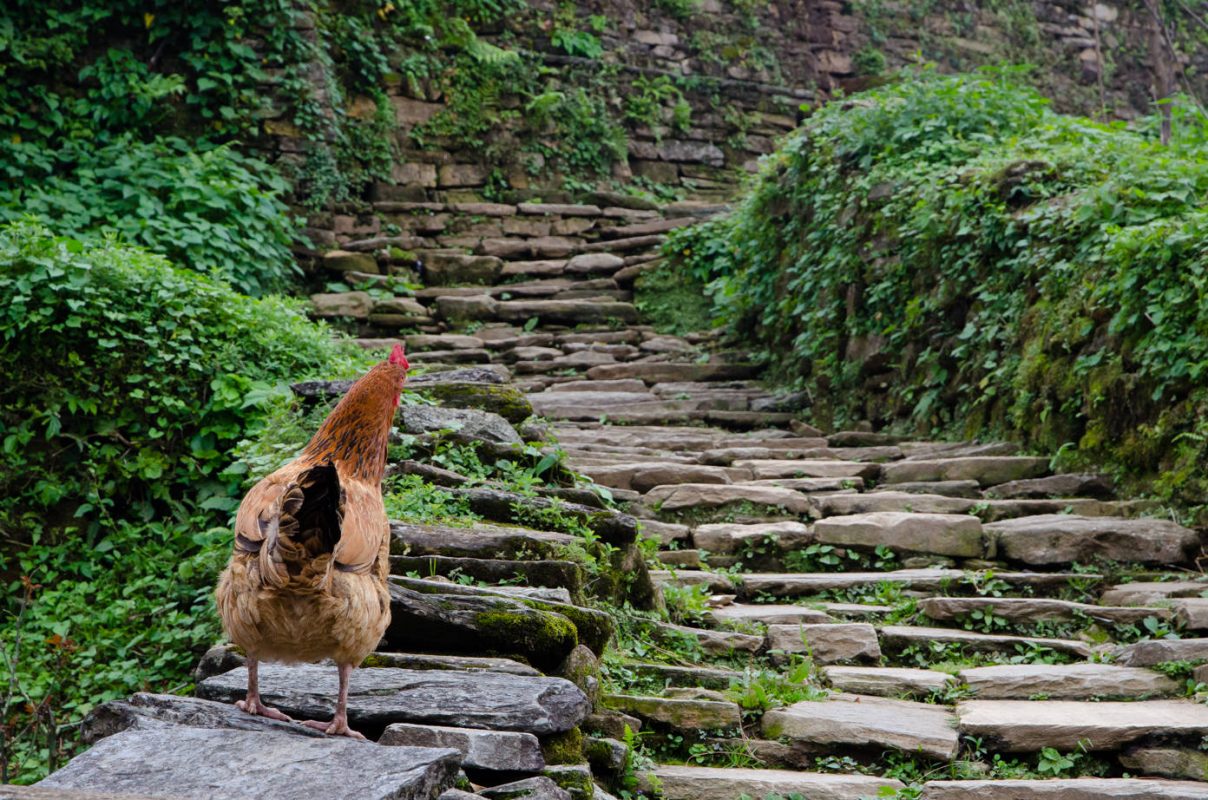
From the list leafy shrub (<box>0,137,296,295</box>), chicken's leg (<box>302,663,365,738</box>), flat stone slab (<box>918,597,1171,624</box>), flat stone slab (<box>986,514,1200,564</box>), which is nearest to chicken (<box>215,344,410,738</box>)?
chicken's leg (<box>302,663,365,738</box>)

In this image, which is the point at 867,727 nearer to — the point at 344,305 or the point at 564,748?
the point at 564,748

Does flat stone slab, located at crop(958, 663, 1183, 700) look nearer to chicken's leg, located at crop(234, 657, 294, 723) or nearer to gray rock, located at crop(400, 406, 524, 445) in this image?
gray rock, located at crop(400, 406, 524, 445)

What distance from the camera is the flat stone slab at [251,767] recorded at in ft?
7.86

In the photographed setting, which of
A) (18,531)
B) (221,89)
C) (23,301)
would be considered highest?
(221,89)

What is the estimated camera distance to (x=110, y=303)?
7043mm

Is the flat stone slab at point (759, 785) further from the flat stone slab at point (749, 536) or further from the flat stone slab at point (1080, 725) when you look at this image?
the flat stone slab at point (749, 536)

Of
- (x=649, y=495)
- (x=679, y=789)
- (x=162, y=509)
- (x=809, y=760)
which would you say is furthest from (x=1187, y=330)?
(x=162, y=509)

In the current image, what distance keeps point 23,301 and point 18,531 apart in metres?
1.37

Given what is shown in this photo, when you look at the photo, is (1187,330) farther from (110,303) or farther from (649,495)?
(110,303)

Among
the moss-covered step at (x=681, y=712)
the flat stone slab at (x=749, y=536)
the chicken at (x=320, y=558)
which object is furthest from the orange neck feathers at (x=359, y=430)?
the flat stone slab at (x=749, y=536)

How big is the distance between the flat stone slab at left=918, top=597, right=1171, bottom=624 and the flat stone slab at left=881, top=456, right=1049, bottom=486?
1.66m

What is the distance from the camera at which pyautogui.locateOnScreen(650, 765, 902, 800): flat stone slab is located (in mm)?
3875

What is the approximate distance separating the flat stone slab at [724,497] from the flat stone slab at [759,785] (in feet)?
10.0

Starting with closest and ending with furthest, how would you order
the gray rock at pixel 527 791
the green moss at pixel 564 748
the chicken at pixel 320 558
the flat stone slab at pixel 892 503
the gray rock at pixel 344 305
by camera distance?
the chicken at pixel 320 558, the gray rock at pixel 527 791, the green moss at pixel 564 748, the flat stone slab at pixel 892 503, the gray rock at pixel 344 305
